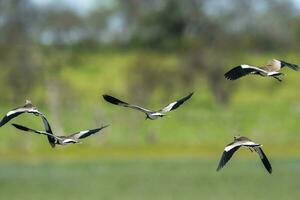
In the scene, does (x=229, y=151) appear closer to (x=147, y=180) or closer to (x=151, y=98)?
(x=147, y=180)

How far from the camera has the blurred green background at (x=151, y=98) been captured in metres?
21.5

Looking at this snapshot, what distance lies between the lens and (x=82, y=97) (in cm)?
3612

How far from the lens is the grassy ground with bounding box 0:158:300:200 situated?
18297mm

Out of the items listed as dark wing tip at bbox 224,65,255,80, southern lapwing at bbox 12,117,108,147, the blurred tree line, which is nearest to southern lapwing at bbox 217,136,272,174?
dark wing tip at bbox 224,65,255,80

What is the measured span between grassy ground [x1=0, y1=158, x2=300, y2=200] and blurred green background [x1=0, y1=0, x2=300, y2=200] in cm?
4

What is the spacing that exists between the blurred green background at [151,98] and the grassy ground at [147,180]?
0.13 feet

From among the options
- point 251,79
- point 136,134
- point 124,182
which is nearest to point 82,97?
point 136,134

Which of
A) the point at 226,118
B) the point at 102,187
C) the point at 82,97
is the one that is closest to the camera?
the point at 102,187

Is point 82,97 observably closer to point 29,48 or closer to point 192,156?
point 29,48

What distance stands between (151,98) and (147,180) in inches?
528

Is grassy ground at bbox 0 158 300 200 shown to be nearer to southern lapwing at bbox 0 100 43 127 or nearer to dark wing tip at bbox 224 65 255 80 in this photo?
dark wing tip at bbox 224 65 255 80

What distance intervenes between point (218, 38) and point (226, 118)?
956cm

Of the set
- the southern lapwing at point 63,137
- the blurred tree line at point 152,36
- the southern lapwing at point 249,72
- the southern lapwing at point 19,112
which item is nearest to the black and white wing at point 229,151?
the southern lapwing at point 249,72

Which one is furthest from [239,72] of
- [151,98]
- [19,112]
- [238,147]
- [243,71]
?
[151,98]
